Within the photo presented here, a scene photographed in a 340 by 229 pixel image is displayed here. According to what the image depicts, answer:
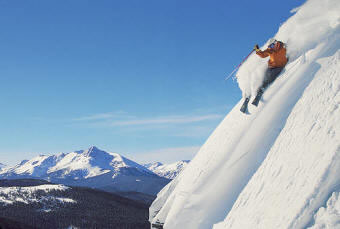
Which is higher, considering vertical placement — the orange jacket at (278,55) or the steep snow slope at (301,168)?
the orange jacket at (278,55)

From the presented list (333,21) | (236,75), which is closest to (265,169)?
(333,21)

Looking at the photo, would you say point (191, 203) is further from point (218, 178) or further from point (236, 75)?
point (236, 75)

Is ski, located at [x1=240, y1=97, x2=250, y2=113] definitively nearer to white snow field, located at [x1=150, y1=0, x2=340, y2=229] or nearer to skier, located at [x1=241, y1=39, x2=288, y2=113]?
skier, located at [x1=241, y1=39, x2=288, y2=113]

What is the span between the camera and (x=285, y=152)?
7.17 m

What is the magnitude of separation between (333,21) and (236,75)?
405 centimetres

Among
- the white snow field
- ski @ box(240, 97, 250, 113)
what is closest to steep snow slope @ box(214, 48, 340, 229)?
the white snow field

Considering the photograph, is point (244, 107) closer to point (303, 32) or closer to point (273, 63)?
point (273, 63)

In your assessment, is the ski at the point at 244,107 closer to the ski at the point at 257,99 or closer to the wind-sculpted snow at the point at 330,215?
the ski at the point at 257,99

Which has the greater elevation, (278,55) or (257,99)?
(278,55)

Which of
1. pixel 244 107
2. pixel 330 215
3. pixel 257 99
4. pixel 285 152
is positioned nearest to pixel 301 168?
pixel 285 152

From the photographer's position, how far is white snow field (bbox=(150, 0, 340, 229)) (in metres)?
5.56

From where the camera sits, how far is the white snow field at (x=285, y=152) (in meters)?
5.56

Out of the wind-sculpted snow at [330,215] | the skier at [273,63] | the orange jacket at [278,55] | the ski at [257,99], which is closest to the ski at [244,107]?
the skier at [273,63]

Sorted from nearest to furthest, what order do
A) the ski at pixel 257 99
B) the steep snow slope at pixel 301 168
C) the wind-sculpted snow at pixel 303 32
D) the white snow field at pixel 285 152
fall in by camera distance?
the steep snow slope at pixel 301 168 < the white snow field at pixel 285 152 < the wind-sculpted snow at pixel 303 32 < the ski at pixel 257 99
